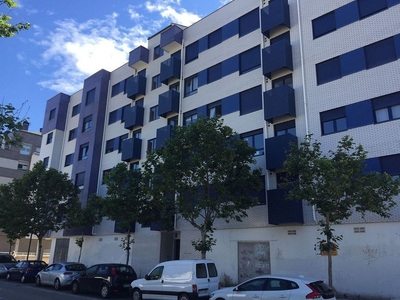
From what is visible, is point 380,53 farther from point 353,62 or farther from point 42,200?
point 42,200

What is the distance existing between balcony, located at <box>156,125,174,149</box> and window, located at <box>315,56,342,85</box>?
10132 mm

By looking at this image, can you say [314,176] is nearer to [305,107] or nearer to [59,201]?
[305,107]

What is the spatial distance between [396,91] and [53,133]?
3200 centimetres

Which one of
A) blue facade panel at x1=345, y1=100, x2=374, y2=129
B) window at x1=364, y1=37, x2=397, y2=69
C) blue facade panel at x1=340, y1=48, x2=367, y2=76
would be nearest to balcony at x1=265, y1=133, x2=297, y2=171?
blue facade panel at x1=345, y1=100, x2=374, y2=129

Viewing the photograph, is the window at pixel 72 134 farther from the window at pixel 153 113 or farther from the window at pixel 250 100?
the window at pixel 250 100

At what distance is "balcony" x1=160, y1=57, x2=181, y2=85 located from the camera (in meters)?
25.6

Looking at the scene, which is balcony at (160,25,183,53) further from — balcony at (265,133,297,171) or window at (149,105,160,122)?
balcony at (265,133,297,171)

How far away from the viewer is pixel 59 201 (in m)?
30.5

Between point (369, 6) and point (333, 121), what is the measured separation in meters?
5.81

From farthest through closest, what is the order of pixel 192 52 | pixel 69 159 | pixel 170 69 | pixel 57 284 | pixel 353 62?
pixel 69 159
pixel 192 52
pixel 170 69
pixel 57 284
pixel 353 62

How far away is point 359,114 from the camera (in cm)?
1630

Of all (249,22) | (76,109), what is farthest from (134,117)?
(76,109)

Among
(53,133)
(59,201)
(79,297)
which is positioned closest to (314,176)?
(79,297)

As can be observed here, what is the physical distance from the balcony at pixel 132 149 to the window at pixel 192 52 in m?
7.10
